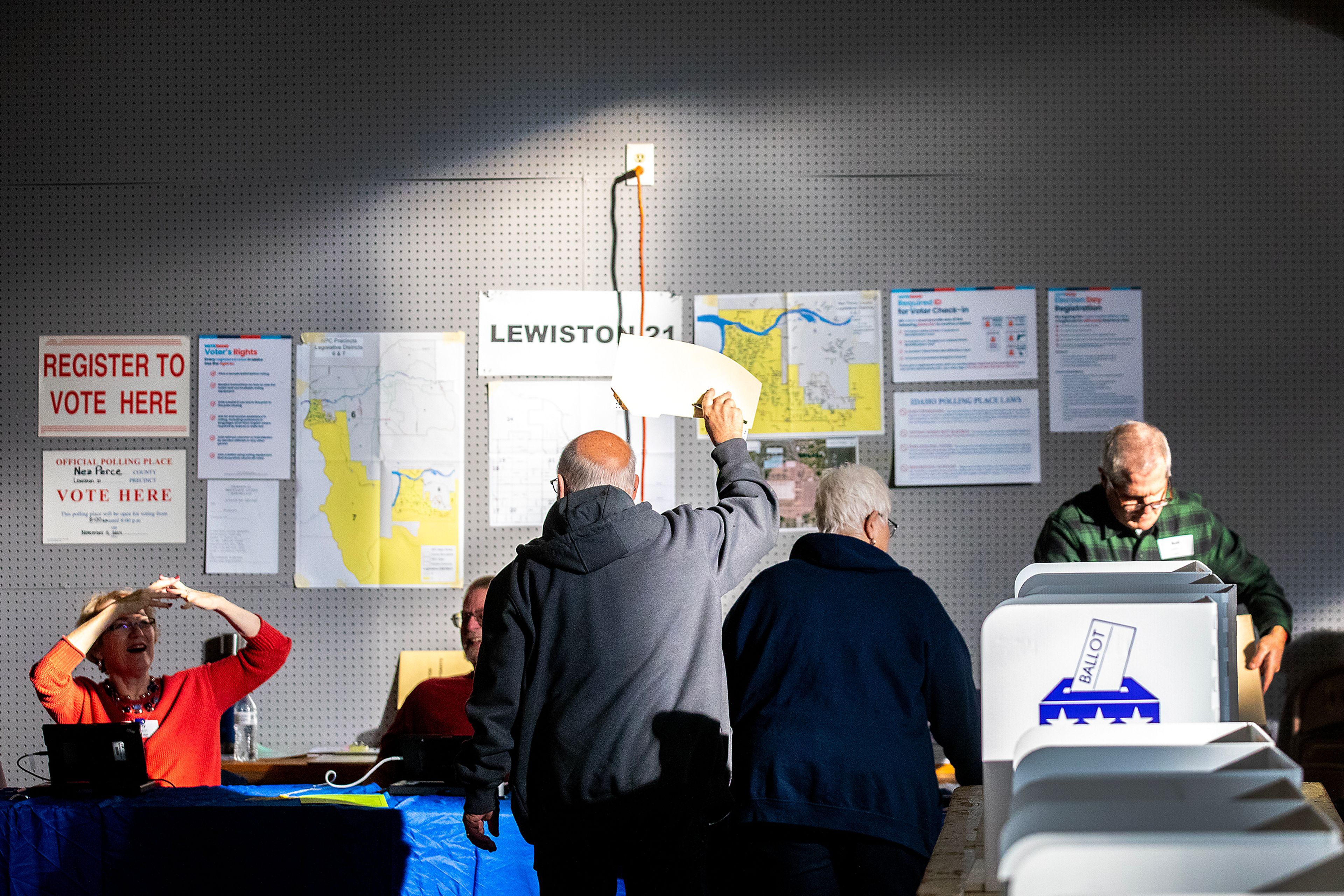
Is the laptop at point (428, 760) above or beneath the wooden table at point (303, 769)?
above

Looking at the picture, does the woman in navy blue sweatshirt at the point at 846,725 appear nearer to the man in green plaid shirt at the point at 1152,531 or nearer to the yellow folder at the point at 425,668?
the man in green plaid shirt at the point at 1152,531

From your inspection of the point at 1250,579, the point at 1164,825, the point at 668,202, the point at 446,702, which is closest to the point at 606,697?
the point at 1164,825

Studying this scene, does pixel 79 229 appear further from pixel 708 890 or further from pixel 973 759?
pixel 973 759

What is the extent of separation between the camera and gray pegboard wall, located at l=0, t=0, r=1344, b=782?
3.60 metres

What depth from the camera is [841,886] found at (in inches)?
79.9

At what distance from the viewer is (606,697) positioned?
2033mm

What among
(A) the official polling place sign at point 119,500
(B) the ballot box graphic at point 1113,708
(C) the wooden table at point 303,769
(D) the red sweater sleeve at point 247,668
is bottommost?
(C) the wooden table at point 303,769

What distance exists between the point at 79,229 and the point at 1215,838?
3.92m

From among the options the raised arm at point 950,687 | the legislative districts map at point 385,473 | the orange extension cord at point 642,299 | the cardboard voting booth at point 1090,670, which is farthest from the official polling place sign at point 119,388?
the cardboard voting booth at point 1090,670

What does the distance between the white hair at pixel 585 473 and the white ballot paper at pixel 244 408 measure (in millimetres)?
1799

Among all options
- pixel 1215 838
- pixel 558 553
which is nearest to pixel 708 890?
pixel 558 553

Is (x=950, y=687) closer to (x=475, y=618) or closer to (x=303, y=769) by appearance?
(x=475, y=618)

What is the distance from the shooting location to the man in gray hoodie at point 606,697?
203 centimetres

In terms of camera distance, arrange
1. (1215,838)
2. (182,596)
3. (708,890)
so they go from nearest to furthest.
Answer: (1215,838)
(708,890)
(182,596)
